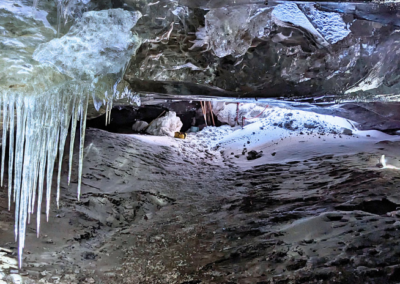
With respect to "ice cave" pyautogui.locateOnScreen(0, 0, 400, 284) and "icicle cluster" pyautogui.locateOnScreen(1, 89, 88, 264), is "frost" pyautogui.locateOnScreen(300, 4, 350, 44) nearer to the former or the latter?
"ice cave" pyautogui.locateOnScreen(0, 0, 400, 284)

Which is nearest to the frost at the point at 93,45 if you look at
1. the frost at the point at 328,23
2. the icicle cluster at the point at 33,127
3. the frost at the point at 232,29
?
the icicle cluster at the point at 33,127

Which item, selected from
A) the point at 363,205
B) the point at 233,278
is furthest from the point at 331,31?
the point at 233,278

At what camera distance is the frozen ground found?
212cm

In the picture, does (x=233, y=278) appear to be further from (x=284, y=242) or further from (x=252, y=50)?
(x=252, y=50)

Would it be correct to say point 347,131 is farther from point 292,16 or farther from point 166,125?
point 292,16

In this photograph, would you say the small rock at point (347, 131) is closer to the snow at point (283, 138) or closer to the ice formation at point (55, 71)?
the snow at point (283, 138)

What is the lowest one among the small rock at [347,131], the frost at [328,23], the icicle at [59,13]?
the small rock at [347,131]

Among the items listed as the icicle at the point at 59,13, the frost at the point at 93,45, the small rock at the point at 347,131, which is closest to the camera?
the icicle at the point at 59,13

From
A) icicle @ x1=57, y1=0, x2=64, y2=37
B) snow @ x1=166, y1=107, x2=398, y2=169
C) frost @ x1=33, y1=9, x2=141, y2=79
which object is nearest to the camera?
icicle @ x1=57, y1=0, x2=64, y2=37

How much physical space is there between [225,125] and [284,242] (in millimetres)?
5380

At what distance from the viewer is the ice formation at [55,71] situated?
6.10 ft

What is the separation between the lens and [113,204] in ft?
10.6

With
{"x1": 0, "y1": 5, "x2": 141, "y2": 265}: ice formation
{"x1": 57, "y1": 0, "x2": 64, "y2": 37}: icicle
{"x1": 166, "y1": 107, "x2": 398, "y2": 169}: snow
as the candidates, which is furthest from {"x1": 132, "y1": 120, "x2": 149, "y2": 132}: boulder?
{"x1": 57, "y1": 0, "x2": 64, "y2": 37}: icicle

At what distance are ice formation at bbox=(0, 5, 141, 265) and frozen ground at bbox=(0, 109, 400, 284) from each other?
51cm
